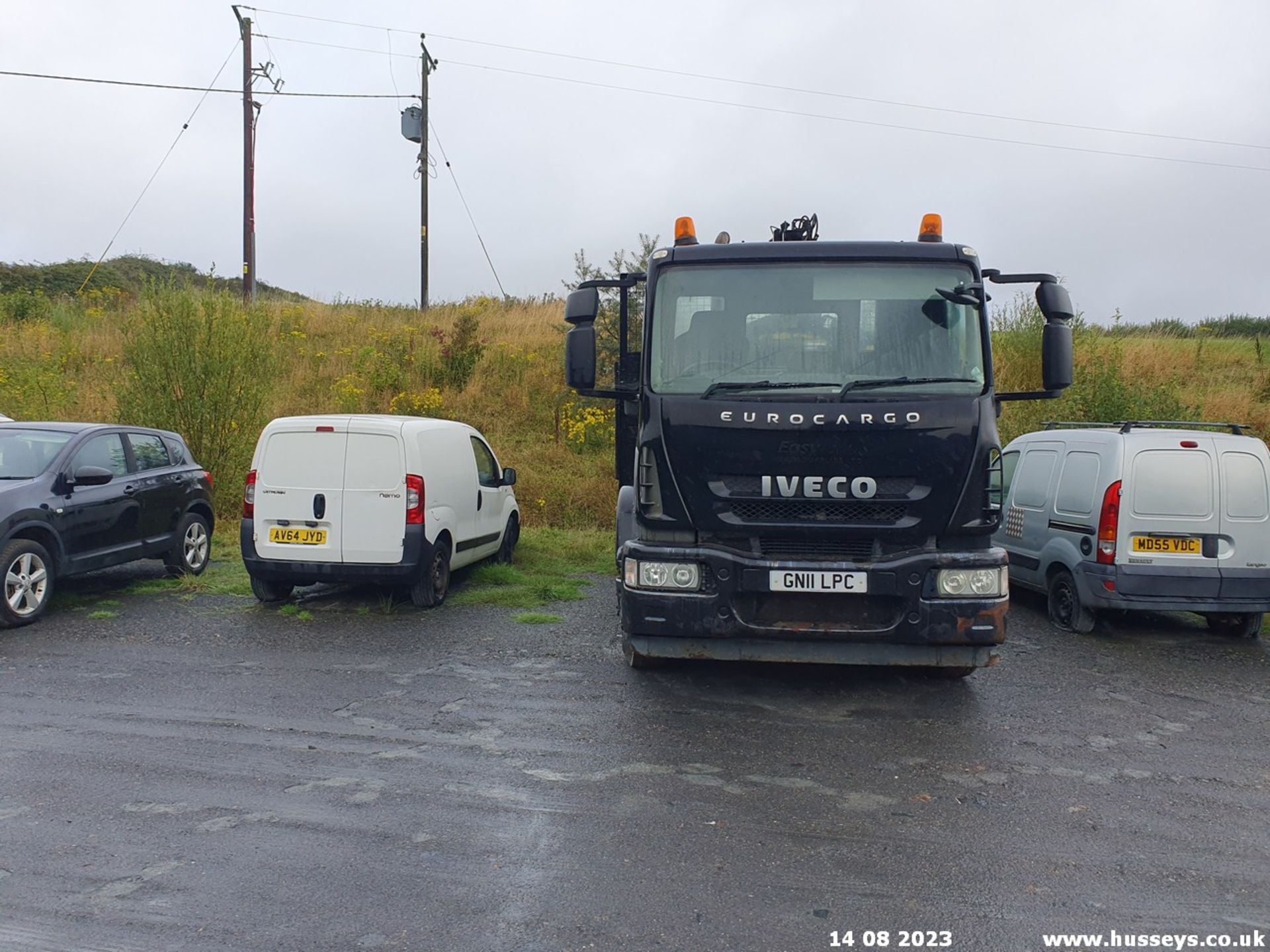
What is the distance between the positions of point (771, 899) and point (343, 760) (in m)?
2.52

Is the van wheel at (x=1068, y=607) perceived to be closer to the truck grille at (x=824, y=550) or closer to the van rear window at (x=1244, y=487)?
the van rear window at (x=1244, y=487)

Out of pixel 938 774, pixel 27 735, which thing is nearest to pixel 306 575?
pixel 27 735

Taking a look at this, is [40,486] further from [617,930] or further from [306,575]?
[617,930]

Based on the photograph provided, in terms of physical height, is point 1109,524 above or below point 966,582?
above

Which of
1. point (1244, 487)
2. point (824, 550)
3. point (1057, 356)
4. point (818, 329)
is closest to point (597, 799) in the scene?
point (824, 550)

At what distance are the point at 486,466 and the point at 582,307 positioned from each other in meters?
4.92

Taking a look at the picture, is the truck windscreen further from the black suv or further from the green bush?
the green bush

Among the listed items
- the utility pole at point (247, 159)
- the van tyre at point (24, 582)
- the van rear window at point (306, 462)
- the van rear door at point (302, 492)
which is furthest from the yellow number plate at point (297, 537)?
the utility pole at point (247, 159)

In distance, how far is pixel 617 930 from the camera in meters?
3.43

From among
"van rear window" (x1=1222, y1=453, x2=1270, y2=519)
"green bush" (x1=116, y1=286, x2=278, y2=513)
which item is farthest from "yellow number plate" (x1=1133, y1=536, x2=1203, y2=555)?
"green bush" (x1=116, y1=286, x2=278, y2=513)

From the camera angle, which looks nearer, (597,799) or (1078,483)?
(597,799)

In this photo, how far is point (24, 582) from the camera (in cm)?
837

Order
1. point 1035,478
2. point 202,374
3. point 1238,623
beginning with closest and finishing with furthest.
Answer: point 1238,623
point 1035,478
point 202,374

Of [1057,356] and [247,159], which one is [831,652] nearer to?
[1057,356]
